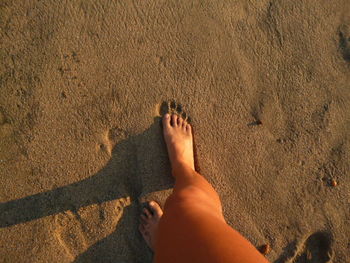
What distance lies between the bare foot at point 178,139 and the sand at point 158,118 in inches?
2.3

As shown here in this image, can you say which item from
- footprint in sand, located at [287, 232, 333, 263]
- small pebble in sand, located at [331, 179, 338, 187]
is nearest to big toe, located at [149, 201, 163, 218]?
footprint in sand, located at [287, 232, 333, 263]

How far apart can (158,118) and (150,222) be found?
601mm

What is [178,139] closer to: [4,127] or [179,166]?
[179,166]

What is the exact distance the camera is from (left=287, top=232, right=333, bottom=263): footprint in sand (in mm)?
1788

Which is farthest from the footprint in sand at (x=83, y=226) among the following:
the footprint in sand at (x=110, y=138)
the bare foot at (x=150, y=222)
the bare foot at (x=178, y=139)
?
the bare foot at (x=178, y=139)

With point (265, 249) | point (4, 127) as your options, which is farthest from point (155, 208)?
point (4, 127)

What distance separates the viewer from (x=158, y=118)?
1.82m

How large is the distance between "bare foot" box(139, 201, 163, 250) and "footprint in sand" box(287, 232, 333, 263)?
0.81 meters

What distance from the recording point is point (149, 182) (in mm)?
1762

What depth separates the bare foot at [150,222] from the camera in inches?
67.7

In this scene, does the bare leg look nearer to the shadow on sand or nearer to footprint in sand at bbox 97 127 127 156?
the shadow on sand

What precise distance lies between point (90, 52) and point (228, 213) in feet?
4.02

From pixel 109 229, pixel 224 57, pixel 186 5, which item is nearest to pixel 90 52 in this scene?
pixel 186 5

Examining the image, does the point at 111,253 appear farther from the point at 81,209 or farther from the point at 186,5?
the point at 186,5
